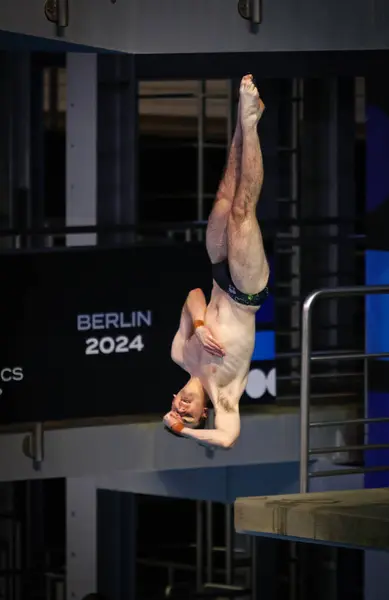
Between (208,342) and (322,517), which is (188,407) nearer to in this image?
(208,342)

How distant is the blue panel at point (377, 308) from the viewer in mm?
8453

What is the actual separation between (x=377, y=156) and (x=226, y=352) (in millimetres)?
2886

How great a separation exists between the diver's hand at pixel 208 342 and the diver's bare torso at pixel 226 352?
1.2 inches

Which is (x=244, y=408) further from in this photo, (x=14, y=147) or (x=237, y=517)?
(x=237, y=517)

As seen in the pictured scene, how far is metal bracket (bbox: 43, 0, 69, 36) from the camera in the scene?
23.4 feet

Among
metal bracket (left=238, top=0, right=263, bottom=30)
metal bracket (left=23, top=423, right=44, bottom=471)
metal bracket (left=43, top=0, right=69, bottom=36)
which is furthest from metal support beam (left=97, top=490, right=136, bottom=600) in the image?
metal bracket (left=43, top=0, right=69, bottom=36)

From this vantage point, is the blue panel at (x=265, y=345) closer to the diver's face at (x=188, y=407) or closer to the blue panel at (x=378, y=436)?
the blue panel at (x=378, y=436)

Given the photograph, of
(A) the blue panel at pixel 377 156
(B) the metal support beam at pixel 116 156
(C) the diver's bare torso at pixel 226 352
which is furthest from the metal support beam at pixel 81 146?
(C) the diver's bare torso at pixel 226 352

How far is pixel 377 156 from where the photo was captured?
8.47m

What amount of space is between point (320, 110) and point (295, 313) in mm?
1015

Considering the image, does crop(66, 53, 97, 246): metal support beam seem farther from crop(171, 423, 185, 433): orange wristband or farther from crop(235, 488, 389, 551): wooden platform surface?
crop(171, 423, 185, 433): orange wristband

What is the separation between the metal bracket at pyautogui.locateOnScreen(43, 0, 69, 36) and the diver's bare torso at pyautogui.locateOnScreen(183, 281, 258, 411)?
1.73 m

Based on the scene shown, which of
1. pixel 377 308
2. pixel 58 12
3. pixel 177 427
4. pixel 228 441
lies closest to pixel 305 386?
pixel 228 441

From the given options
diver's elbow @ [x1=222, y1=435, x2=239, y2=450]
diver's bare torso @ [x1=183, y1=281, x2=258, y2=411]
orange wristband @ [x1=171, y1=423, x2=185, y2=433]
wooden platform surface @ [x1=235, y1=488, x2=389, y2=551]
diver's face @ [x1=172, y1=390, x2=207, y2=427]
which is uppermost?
diver's bare torso @ [x1=183, y1=281, x2=258, y2=411]
